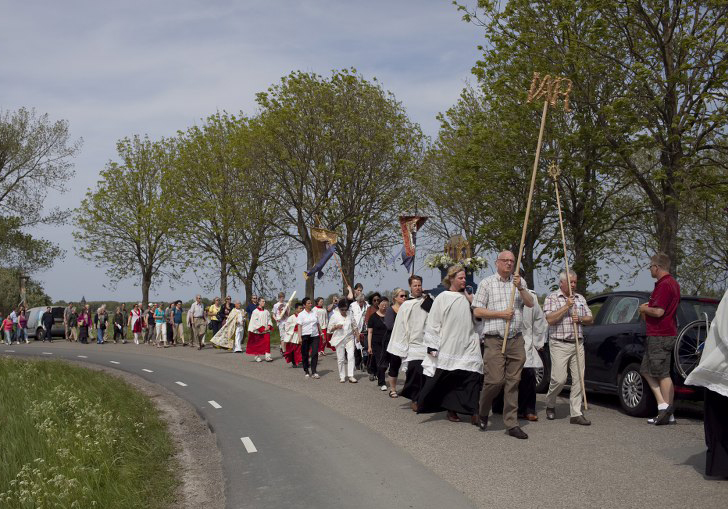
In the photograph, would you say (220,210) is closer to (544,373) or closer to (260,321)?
(260,321)

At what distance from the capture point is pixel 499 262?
31.3 ft

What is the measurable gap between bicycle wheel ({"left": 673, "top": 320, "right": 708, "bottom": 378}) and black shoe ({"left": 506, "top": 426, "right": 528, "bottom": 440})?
7.11 ft

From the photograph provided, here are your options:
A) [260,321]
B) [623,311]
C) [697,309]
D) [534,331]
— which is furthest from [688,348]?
[260,321]

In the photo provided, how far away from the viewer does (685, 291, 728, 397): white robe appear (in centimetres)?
666

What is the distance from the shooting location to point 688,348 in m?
9.79

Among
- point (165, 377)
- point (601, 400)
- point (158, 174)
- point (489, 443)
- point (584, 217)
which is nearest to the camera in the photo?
point (489, 443)

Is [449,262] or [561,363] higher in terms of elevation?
[449,262]

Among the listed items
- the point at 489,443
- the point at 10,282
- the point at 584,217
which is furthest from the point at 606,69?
the point at 10,282

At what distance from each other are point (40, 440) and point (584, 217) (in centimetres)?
1837

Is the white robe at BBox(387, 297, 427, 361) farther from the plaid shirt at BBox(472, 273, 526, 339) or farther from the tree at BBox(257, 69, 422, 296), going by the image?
the tree at BBox(257, 69, 422, 296)

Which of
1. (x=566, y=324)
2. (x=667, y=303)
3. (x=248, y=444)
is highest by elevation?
(x=667, y=303)

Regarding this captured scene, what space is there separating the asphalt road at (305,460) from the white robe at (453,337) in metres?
1.30

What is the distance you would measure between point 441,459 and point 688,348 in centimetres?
383

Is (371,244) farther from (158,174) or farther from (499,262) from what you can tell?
(499,262)
